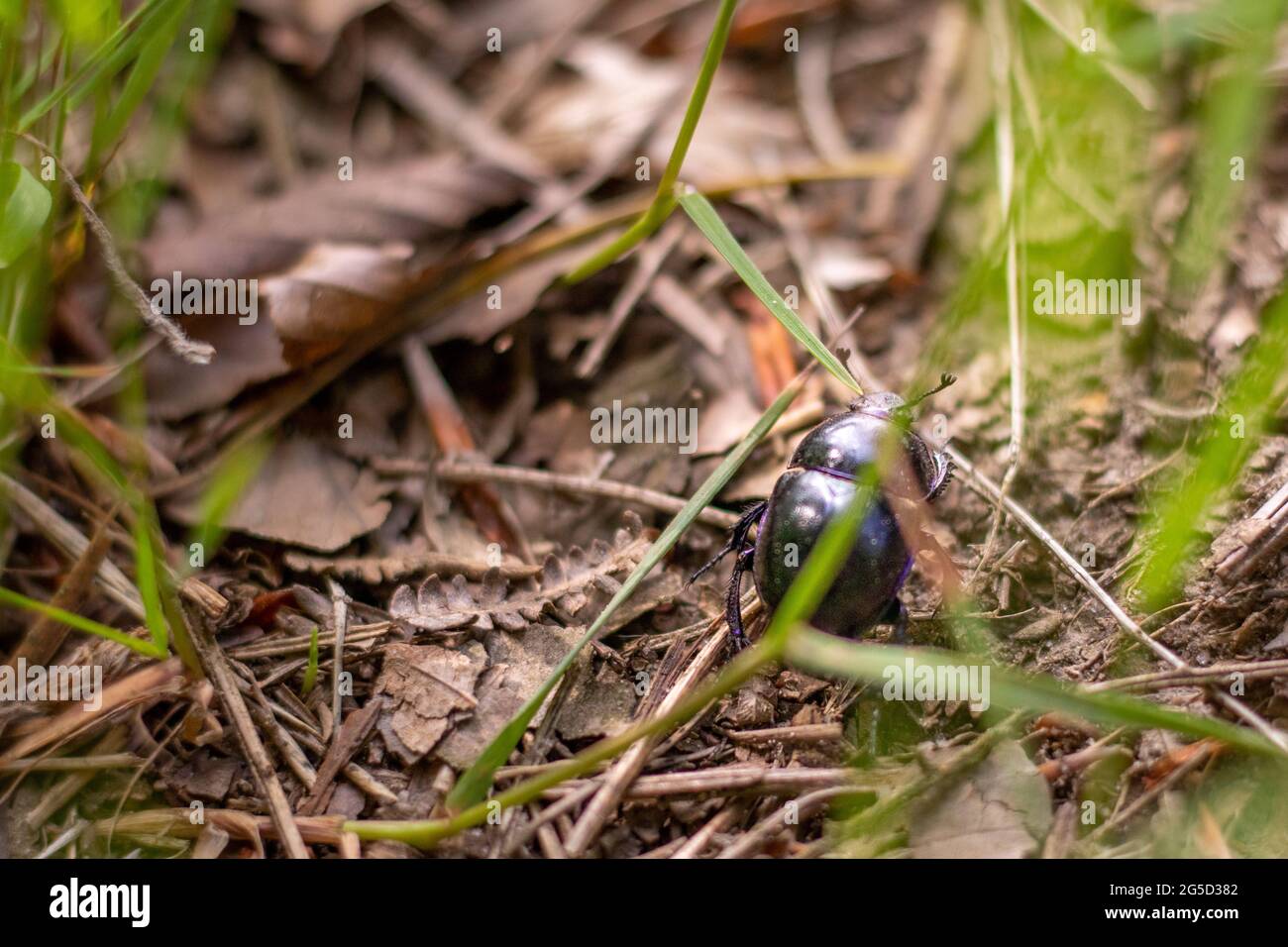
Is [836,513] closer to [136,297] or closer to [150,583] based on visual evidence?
[150,583]

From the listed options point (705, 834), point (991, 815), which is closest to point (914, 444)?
point (991, 815)

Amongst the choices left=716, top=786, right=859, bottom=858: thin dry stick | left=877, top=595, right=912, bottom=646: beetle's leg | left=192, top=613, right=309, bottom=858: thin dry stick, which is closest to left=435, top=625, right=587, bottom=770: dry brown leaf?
left=192, top=613, right=309, bottom=858: thin dry stick

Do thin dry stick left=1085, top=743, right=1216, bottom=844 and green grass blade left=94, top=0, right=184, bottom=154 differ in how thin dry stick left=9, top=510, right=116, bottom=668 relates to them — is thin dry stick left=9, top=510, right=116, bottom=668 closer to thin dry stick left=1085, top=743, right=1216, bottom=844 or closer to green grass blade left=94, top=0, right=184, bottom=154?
green grass blade left=94, top=0, right=184, bottom=154

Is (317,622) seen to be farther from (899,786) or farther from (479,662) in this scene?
(899,786)

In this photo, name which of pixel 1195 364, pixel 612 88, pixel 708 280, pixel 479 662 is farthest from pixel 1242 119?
pixel 479 662

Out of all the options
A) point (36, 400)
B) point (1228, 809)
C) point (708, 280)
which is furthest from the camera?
point (708, 280)

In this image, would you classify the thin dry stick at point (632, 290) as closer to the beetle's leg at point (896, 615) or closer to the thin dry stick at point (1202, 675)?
the beetle's leg at point (896, 615)

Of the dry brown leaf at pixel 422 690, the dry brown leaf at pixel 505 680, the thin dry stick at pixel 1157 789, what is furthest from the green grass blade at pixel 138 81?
the thin dry stick at pixel 1157 789
